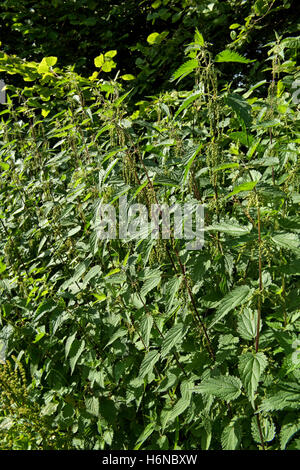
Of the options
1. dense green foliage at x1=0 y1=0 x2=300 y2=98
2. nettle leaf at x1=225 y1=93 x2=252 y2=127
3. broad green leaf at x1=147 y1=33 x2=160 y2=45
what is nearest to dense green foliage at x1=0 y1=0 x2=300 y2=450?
nettle leaf at x1=225 y1=93 x2=252 y2=127

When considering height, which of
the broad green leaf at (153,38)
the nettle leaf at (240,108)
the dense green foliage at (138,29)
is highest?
the dense green foliage at (138,29)

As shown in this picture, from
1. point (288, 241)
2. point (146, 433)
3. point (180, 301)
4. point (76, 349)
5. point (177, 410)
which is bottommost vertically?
point (146, 433)

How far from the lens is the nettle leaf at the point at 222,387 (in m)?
1.46

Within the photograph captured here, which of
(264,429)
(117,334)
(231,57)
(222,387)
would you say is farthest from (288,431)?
(231,57)

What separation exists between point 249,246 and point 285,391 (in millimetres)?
504

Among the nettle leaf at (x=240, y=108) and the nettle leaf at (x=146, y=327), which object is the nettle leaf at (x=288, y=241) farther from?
the nettle leaf at (x=146, y=327)

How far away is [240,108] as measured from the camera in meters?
1.35

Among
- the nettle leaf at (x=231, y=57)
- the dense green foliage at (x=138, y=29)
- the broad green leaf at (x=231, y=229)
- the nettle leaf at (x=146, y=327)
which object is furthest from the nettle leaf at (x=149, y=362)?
the dense green foliage at (x=138, y=29)

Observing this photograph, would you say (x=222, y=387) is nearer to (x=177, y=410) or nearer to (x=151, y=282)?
(x=177, y=410)

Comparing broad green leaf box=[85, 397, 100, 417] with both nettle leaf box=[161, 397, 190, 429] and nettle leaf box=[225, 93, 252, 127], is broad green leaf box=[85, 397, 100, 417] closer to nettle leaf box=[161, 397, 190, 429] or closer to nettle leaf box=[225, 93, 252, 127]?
nettle leaf box=[161, 397, 190, 429]

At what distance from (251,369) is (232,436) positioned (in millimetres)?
351

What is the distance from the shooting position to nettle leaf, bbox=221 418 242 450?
5.01 ft

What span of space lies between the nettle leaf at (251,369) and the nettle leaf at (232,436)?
0.94ft
